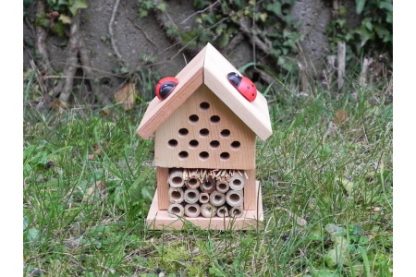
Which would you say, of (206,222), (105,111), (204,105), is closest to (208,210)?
(206,222)

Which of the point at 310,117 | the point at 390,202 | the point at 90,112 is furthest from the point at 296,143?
the point at 90,112

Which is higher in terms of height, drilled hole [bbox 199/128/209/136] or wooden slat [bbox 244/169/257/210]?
drilled hole [bbox 199/128/209/136]

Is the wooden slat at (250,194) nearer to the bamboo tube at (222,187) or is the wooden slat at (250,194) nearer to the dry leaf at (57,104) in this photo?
the bamboo tube at (222,187)

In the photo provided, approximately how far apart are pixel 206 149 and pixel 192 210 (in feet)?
0.78

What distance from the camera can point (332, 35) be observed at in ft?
14.4

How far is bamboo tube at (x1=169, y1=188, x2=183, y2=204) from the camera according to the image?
2613mm

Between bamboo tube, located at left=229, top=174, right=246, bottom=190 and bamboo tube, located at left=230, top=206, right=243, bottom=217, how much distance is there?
3.0 inches

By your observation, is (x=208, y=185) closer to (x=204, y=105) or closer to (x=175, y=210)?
(x=175, y=210)

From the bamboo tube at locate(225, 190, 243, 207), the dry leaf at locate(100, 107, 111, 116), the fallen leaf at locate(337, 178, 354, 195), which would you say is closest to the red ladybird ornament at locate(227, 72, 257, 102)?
the bamboo tube at locate(225, 190, 243, 207)

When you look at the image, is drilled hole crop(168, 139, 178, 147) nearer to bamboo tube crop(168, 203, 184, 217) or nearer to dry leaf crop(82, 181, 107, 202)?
bamboo tube crop(168, 203, 184, 217)

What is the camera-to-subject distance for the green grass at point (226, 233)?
235 cm

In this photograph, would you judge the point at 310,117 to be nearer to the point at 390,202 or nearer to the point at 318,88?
the point at 318,88

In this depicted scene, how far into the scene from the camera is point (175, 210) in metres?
2.62

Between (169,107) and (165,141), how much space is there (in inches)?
5.6
